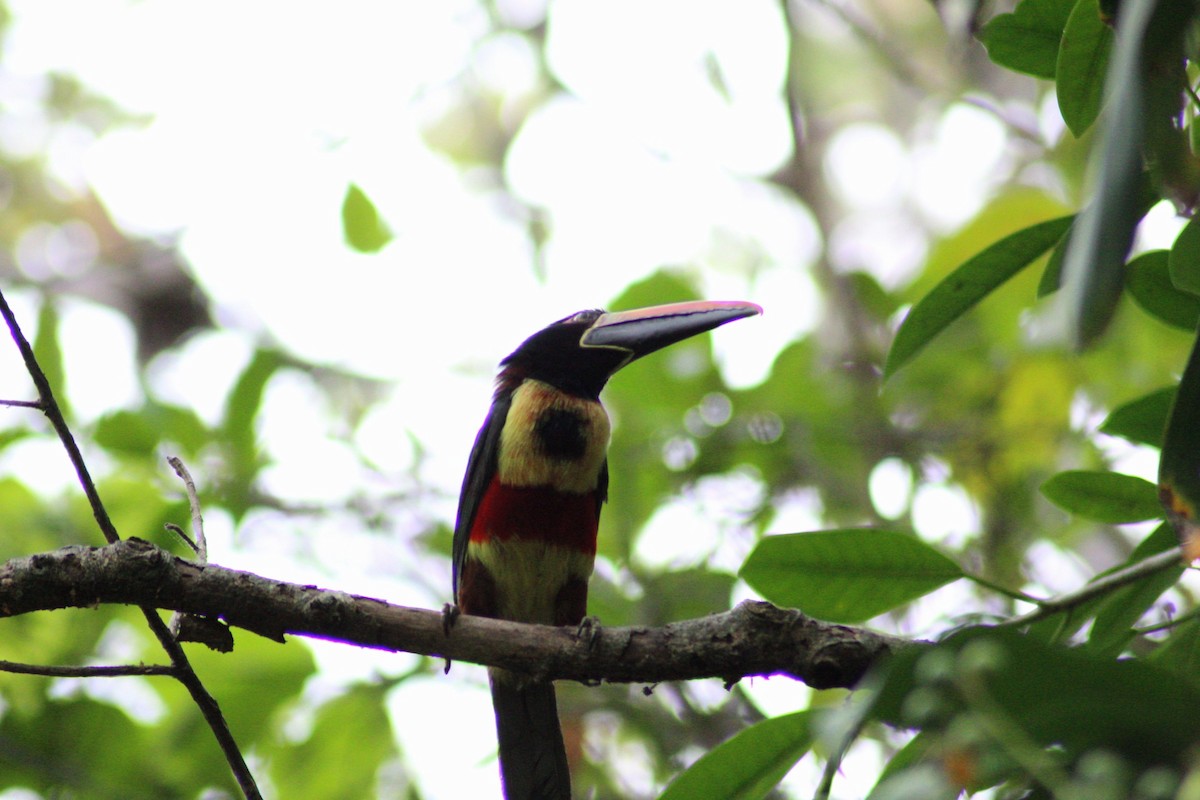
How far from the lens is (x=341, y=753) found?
392 centimetres

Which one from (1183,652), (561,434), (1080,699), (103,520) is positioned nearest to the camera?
(1080,699)

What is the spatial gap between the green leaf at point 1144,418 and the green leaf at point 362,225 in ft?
9.85

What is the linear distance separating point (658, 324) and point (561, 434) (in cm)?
60

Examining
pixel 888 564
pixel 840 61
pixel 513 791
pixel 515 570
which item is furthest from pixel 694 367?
pixel 840 61

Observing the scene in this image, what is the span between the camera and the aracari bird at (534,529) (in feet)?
12.0

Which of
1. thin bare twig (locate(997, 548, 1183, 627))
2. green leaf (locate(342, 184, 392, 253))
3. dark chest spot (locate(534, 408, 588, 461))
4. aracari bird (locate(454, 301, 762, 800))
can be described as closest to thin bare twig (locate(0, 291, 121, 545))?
thin bare twig (locate(997, 548, 1183, 627))

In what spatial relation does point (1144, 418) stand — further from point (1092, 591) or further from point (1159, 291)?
point (1092, 591)

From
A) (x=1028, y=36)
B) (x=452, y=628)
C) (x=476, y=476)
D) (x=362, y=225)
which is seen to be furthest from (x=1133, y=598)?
(x=362, y=225)

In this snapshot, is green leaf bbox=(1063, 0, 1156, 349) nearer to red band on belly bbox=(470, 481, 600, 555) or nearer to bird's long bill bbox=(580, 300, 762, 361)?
bird's long bill bbox=(580, 300, 762, 361)

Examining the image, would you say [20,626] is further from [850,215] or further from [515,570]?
[850,215]

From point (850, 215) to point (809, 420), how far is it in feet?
16.3

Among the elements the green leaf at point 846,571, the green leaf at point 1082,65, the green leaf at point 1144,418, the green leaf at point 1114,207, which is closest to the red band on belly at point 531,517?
the green leaf at point 846,571

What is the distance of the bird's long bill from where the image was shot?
3895mm

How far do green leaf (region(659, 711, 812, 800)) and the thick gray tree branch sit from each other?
28cm
